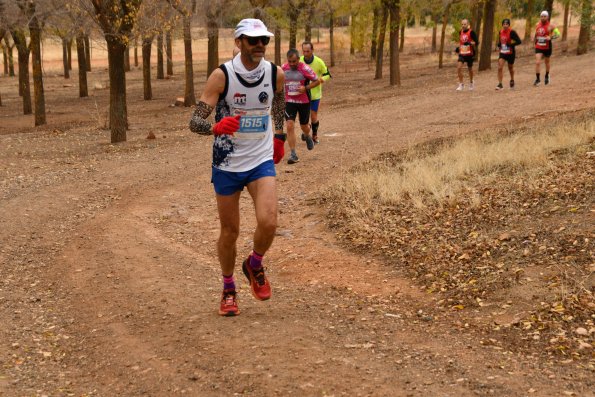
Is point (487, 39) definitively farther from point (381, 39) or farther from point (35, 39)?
point (35, 39)

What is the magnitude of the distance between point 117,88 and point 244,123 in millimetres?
11859

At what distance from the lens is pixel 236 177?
5.54 meters

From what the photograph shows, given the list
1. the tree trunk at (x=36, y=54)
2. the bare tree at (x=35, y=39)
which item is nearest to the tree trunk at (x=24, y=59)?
the bare tree at (x=35, y=39)

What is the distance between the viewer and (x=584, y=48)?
2972 cm

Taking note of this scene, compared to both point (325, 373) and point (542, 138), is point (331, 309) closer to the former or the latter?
point (325, 373)

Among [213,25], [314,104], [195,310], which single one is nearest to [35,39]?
[213,25]

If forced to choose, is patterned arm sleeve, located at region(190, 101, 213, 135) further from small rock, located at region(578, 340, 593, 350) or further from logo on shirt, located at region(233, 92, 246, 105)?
small rock, located at region(578, 340, 593, 350)

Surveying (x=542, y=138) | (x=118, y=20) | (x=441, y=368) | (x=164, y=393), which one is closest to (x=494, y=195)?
(x=542, y=138)

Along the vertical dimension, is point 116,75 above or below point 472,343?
above

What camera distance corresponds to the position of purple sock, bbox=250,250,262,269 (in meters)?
5.76

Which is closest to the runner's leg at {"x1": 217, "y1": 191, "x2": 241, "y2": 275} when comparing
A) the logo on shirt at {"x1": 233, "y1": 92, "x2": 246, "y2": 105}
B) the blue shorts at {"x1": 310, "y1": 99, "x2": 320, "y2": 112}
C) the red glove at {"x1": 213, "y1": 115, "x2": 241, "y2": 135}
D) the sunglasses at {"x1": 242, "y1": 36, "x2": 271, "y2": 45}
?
the red glove at {"x1": 213, "y1": 115, "x2": 241, "y2": 135}

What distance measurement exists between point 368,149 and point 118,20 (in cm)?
613

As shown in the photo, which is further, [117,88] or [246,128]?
[117,88]

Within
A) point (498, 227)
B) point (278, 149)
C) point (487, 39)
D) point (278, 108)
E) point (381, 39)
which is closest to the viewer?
point (278, 108)
